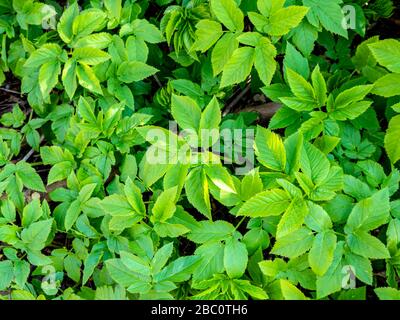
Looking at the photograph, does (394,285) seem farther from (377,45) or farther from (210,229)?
(377,45)

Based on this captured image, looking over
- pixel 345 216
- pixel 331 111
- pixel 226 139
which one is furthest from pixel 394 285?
pixel 226 139

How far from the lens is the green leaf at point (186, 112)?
1986 mm

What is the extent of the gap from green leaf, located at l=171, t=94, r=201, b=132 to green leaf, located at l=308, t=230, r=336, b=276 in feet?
2.19

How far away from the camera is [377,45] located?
1.95m

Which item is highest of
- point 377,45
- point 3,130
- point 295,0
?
point 295,0

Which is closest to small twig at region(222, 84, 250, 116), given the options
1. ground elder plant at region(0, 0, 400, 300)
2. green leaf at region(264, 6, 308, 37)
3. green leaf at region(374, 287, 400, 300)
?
ground elder plant at region(0, 0, 400, 300)

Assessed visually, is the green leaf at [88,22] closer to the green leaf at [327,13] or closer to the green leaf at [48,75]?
the green leaf at [48,75]

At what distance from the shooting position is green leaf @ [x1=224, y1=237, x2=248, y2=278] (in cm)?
189

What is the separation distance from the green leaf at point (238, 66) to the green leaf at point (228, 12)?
0.13 m

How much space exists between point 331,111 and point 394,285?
29.7 inches

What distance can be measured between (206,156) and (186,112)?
211 mm

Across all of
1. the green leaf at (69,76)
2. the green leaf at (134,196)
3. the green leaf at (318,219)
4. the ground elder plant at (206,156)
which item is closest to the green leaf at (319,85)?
the ground elder plant at (206,156)

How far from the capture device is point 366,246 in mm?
1768

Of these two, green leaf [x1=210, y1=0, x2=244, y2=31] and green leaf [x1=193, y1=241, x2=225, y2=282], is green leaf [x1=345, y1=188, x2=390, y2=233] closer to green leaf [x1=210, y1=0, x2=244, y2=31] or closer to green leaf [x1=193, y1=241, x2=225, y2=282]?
green leaf [x1=193, y1=241, x2=225, y2=282]
